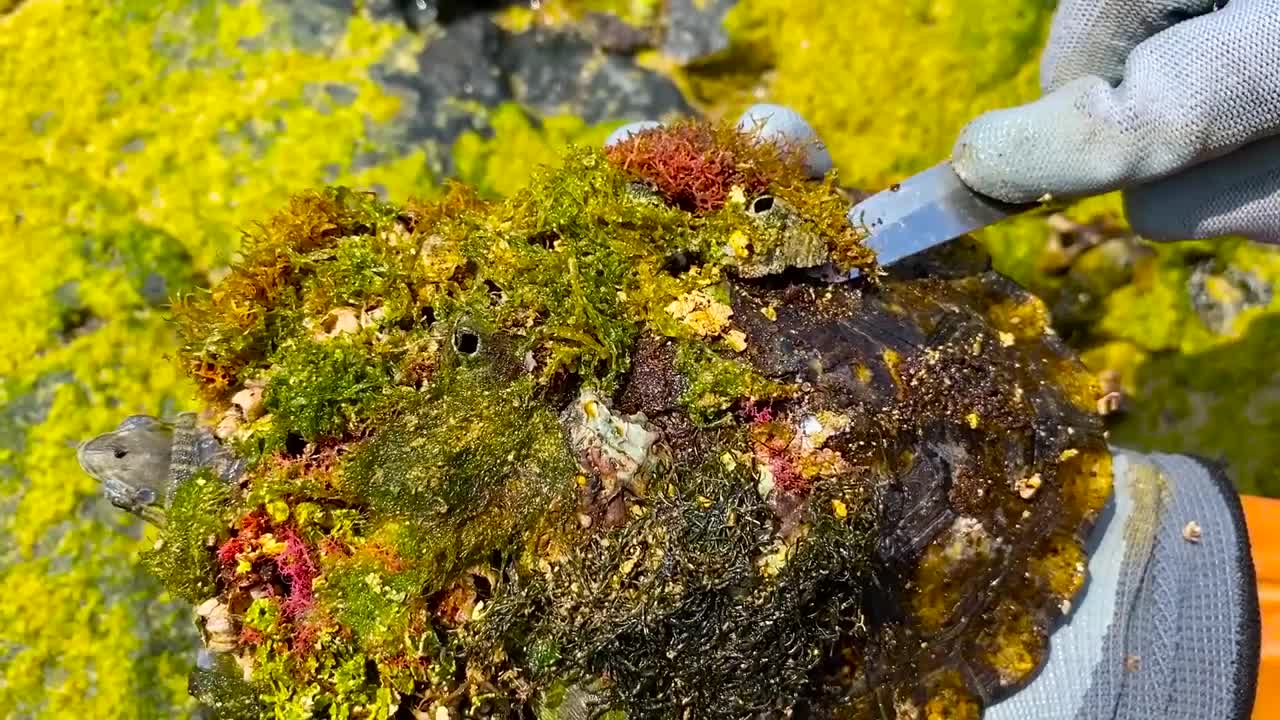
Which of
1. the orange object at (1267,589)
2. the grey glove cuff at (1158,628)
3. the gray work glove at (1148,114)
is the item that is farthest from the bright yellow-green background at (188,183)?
the grey glove cuff at (1158,628)

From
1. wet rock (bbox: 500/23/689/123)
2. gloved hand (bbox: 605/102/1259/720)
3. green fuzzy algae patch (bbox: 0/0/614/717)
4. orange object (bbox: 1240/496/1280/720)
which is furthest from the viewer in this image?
wet rock (bbox: 500/23/689/123)

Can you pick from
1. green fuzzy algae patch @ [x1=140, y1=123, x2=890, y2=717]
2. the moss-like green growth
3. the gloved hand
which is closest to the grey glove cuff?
the gloved hand

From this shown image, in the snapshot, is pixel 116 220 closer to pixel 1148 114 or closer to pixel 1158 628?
pixel 1148 114

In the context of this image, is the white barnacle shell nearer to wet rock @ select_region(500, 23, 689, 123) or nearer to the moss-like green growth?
the moss-like green growth

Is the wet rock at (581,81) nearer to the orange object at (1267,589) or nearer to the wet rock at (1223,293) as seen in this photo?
the wet rock at (1223,293)

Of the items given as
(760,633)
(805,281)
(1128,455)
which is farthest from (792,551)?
(1128,455)

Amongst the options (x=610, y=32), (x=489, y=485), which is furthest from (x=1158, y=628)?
(x=610, y=32)
